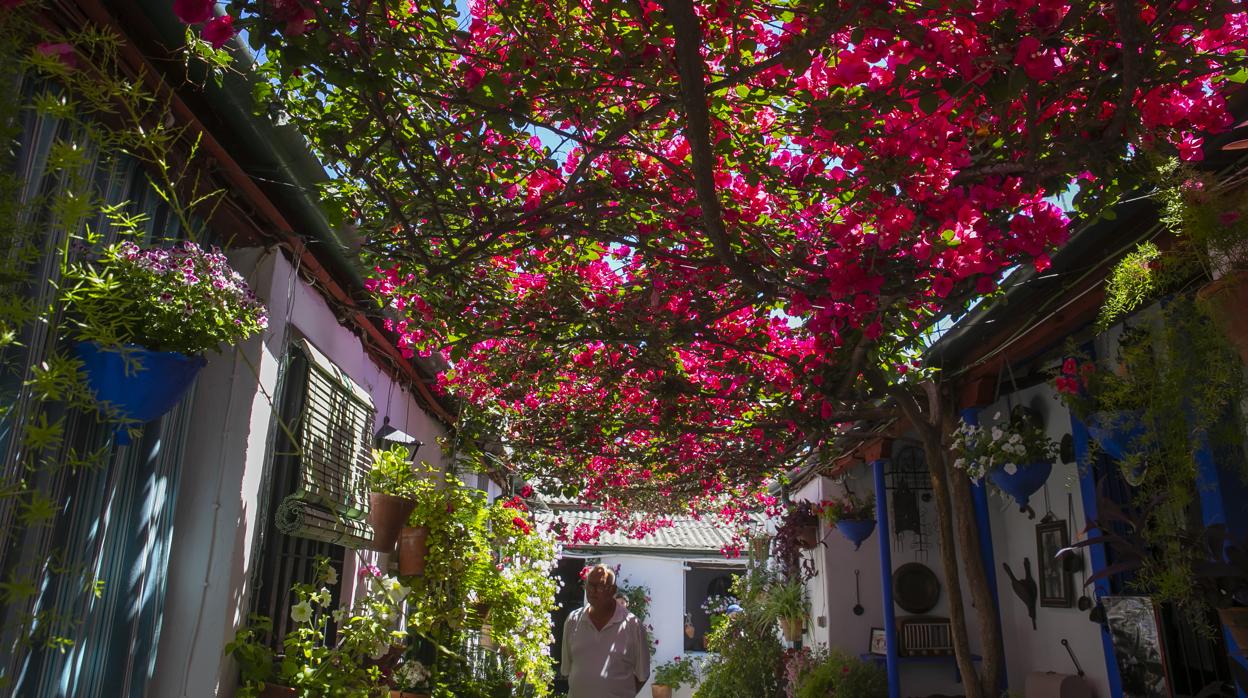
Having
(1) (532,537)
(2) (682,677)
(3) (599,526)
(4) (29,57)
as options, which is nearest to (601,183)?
(4) (29,57)

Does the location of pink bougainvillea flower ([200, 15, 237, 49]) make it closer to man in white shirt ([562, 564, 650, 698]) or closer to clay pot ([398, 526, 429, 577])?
clay pot ([398, 526, 429, 577])

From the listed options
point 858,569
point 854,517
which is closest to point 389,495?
point 854,517

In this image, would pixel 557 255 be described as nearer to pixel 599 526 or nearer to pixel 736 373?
pixel 736 373

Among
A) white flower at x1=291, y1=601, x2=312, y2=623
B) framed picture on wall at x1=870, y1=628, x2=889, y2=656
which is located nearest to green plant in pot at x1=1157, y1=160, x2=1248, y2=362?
white flower at x1=291, y1=601, x2=312, y2=623

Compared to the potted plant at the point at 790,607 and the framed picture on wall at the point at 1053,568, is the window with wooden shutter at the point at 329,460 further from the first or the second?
the potted plant at the point at 790,607

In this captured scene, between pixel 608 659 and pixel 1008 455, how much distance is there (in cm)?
312

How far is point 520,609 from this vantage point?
21.1 feet

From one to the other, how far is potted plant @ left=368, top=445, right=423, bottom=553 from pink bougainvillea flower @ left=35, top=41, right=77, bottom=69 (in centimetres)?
346

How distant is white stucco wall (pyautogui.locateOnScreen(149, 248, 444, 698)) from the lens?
3.53m

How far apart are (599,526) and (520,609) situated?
7555 millimetres

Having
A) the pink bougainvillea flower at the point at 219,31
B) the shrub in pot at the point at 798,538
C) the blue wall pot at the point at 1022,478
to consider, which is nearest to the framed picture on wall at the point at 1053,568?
the blue wall pot at the point at 1022,478

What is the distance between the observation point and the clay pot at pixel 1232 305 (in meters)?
2.67

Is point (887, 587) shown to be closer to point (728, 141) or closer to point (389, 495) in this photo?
point (389, 495)

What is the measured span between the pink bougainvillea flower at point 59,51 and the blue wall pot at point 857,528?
8902 millimetres
